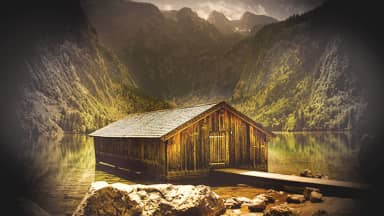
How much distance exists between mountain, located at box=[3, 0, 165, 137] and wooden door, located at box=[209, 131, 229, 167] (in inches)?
2569

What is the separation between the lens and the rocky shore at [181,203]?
12.3m

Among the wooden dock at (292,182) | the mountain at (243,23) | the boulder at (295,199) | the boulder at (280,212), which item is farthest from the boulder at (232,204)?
the mountain at (243,23)

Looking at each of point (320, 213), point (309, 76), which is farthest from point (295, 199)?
point (309, 76)

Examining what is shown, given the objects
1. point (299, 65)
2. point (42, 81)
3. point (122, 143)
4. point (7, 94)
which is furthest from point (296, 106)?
point (122, 143)

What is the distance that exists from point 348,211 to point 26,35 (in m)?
93.0

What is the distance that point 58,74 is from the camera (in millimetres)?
101188

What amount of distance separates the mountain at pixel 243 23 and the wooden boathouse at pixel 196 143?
14039 centimetres

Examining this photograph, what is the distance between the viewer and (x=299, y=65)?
142 m

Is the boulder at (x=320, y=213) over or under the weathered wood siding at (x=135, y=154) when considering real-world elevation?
under

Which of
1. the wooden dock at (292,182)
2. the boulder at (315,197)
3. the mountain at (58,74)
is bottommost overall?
the boulder at (315,197)

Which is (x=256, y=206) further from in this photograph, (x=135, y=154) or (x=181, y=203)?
(x=135, y=154)

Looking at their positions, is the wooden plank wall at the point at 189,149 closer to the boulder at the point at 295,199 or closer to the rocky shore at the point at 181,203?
the rocky shore at the point at 181,203

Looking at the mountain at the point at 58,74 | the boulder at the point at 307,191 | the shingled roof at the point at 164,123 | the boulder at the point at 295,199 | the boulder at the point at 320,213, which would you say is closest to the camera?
the boulder at the point at 320,213

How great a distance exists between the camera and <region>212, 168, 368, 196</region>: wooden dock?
53.2 ft
